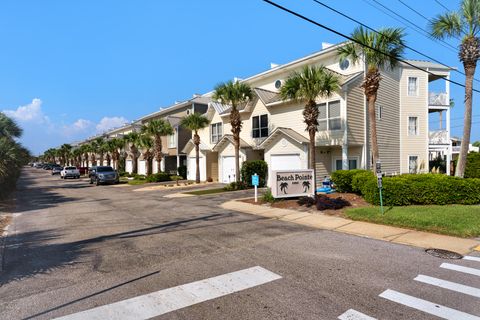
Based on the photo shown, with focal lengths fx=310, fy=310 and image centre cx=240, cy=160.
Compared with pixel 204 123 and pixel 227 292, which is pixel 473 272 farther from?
pixel 204 123

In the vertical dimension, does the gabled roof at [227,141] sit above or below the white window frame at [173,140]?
below

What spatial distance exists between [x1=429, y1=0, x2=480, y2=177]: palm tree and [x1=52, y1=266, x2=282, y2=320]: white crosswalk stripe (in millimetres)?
15409

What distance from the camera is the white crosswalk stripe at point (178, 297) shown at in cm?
423

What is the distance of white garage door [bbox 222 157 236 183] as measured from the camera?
27219 millimetres

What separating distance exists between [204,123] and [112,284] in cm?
2429

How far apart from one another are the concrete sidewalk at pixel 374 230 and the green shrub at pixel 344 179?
15.3 feet

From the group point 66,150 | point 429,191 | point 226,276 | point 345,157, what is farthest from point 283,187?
point 66,150

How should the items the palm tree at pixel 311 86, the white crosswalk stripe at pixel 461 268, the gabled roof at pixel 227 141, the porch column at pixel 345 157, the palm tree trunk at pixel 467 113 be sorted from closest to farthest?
the white crosswalk stripe at pixel 461 268, the palm tree at pixel 311 86, the palm tree trunk at pixel 467 113, the porch column at pixel 345 157, the gabled roof at pixel 227 141

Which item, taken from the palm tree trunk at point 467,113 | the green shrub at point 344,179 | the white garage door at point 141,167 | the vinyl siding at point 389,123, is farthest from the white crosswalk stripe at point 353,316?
the white garage door at point 141,167

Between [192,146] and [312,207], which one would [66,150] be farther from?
[312,207]

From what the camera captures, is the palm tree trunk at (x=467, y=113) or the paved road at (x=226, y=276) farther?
the palm tree trunk at (x=467, y=113)

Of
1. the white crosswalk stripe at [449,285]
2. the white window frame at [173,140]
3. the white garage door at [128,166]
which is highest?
the white window frame at [173,140]

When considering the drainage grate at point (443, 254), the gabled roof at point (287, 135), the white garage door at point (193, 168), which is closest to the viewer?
the drainage grate at point (443, 254)

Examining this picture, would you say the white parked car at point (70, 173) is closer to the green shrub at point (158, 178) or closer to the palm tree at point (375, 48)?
the green shrub at point (158, 178)
